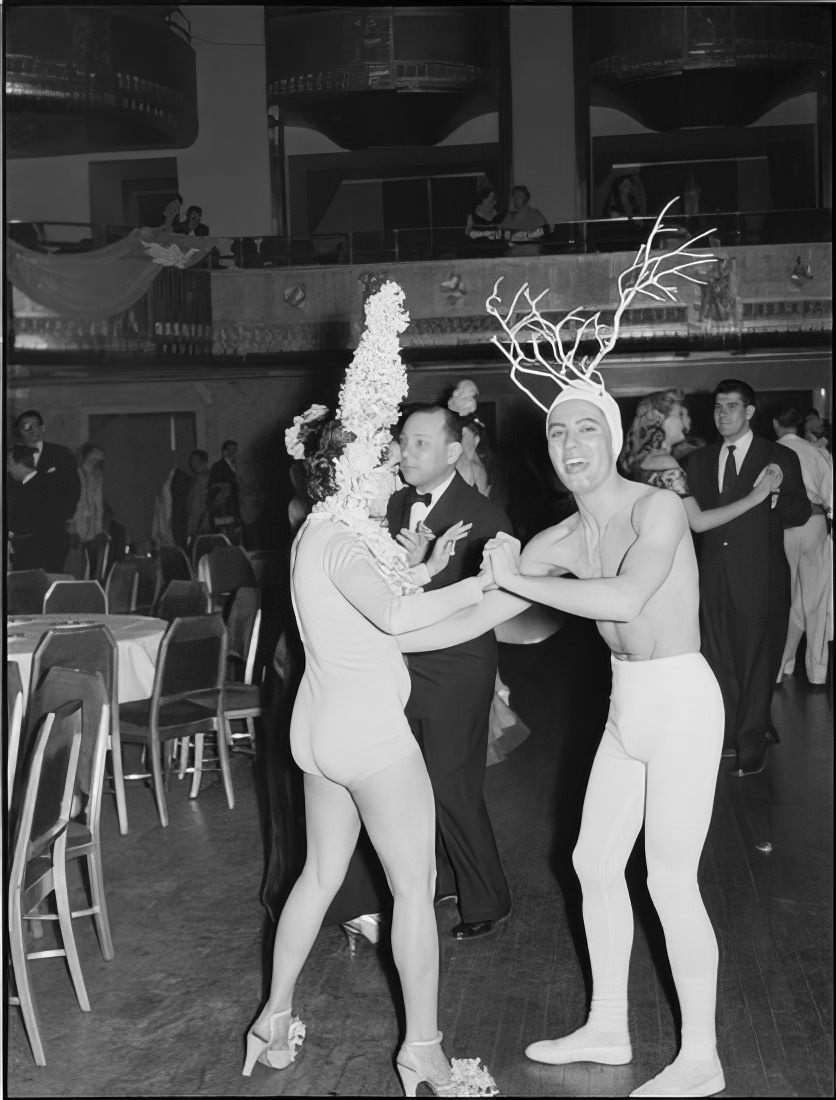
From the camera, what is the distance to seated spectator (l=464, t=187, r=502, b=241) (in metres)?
13.8

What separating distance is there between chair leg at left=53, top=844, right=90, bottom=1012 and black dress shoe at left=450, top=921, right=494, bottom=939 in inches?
40.8

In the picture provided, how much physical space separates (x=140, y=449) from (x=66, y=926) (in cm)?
1191

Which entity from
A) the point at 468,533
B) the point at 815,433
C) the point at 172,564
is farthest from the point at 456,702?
the point at 815,433

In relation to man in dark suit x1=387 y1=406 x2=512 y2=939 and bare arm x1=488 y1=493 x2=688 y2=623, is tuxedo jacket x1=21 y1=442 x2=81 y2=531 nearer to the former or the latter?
man in dark suit x1=387 y1=406 x2=512 y2=939

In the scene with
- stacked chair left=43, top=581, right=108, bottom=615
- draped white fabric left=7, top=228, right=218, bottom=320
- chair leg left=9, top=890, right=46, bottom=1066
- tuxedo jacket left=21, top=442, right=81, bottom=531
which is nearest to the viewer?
chair leg left=9, top=890, right=46, bottom=1066

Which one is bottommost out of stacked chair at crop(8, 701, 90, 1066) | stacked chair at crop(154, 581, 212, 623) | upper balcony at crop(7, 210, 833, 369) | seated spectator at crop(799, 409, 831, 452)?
stacked chair at crop(8, 701, 90, 1066)

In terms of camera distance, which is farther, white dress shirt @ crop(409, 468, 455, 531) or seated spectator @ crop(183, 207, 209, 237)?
seated spectator @ crop(183, 207, 209, 237)

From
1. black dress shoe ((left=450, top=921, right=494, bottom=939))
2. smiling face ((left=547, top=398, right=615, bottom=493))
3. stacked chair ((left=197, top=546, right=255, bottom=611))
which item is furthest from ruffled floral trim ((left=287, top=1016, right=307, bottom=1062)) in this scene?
stacked chair ((left=197, top=546, right=255, bottom=611))

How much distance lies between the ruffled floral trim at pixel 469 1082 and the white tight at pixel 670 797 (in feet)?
1.39

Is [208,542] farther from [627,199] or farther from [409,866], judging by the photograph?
[627,199]

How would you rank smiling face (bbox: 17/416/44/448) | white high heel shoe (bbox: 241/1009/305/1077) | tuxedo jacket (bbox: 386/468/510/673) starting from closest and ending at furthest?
white high heel shoe (bbox: 241/1009/305/1077)
tuxedo jacket (bbox: 386/468/510/673)
smiling face (bbox: 17/416/44/448)

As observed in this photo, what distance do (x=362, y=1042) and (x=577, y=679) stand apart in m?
5.02

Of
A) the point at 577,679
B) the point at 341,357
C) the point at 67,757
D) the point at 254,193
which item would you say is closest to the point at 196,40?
the point at 254,193

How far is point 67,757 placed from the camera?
3035mm
